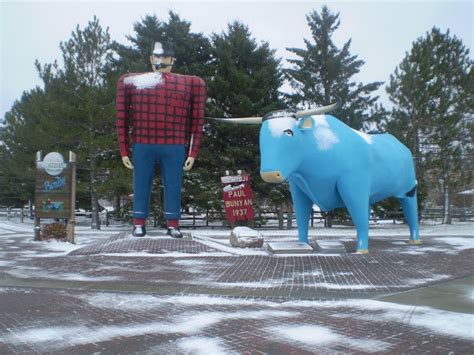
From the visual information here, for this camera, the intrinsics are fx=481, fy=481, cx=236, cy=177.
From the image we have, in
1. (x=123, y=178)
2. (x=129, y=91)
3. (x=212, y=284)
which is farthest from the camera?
(x=123, y=178)

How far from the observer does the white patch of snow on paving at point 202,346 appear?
4195mm

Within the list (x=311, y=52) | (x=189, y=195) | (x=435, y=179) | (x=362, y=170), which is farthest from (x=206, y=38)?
(x=362, y=170)

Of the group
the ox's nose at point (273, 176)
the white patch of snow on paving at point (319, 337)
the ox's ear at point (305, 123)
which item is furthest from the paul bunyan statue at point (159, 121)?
the white patch of snow on paving at point (319, 337)

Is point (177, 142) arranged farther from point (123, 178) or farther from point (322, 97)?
point (322, 97)

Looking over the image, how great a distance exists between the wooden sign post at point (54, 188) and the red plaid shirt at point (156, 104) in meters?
3.73

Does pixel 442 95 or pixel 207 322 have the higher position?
pixel 442 95

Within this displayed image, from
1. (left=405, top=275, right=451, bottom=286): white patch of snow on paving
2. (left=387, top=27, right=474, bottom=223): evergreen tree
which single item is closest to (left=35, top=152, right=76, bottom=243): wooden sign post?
(left=405, top=275, right=451, bottom=286): white patch of snow on paving

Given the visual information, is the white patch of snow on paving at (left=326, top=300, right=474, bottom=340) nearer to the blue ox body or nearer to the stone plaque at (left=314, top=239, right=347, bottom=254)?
the blue ox body

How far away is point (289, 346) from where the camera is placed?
435cm

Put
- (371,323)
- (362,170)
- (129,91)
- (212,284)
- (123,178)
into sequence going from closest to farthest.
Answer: (371,323)
(212,284)
(362,170)
(129,91)
(123,178)

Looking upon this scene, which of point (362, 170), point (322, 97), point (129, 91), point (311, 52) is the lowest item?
point (362, 170)

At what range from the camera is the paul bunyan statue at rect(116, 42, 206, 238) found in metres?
11.4

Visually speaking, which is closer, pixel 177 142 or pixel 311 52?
pixel 177 142

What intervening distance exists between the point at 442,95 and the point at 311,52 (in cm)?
682
